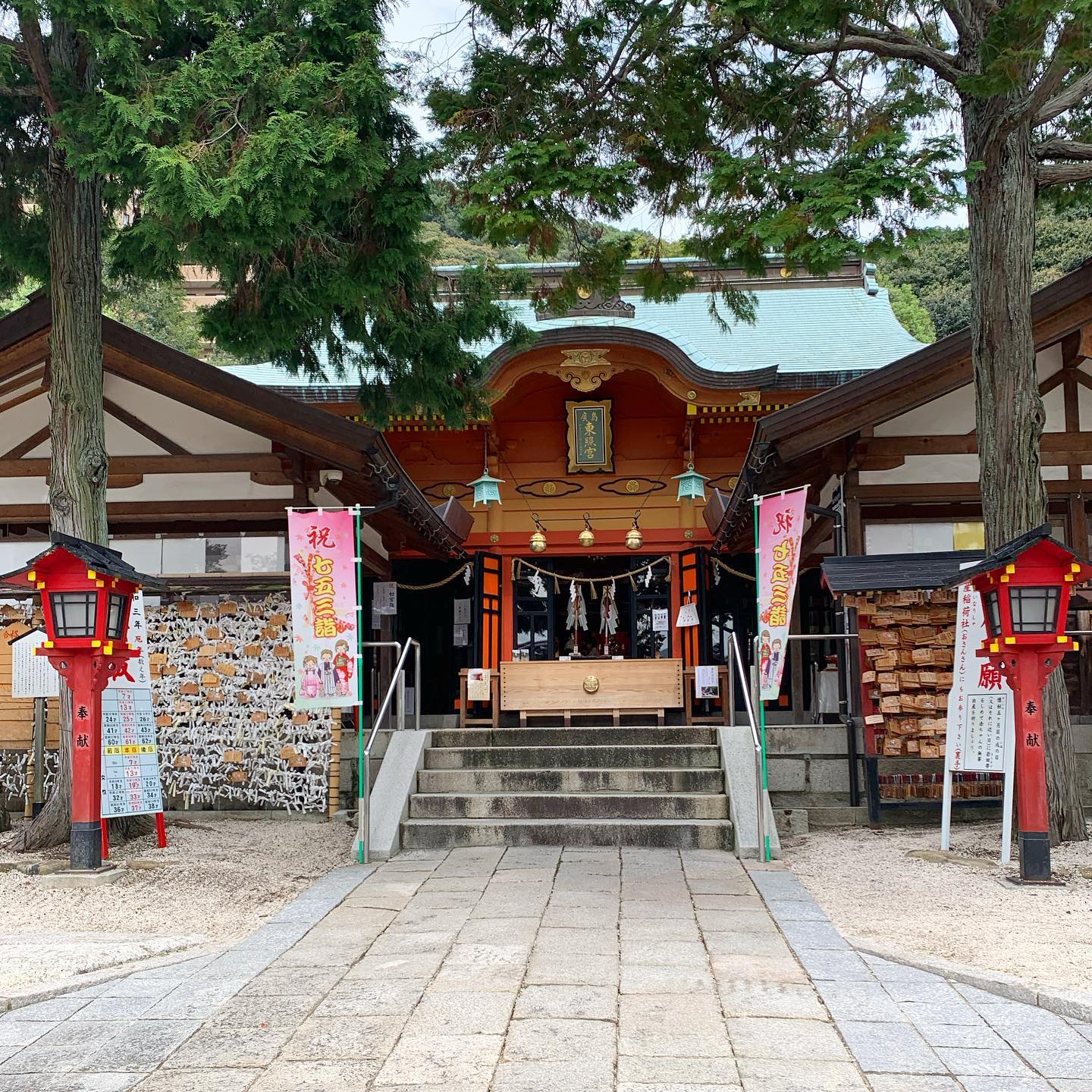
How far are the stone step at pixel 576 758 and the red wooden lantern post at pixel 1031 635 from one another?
292cm

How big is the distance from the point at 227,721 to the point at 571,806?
11.1 feet

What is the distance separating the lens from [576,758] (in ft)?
31.2

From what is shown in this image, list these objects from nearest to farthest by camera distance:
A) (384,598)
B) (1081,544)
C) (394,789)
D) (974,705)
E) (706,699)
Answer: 1. (974,705)
2. (394,789)
3. (1081,544)
4. (384,598)
5. (706,699)

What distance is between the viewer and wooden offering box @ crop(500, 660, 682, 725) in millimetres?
12867

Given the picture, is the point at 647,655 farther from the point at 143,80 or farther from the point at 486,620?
the point at 143,80

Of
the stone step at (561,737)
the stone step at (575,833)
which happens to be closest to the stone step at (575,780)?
the stone step at (575,833)

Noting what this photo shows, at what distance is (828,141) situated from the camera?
9031 millimetres

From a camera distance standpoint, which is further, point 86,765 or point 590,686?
point 590,686

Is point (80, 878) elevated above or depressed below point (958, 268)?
below

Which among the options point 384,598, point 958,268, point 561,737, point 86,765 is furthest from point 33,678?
point 958,268

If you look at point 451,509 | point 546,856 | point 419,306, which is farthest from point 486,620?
point 546,856

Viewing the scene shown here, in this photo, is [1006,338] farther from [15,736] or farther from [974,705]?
[15,736]

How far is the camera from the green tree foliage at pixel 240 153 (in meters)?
6.89

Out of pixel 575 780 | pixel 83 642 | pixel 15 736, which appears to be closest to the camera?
pixel 83 642
